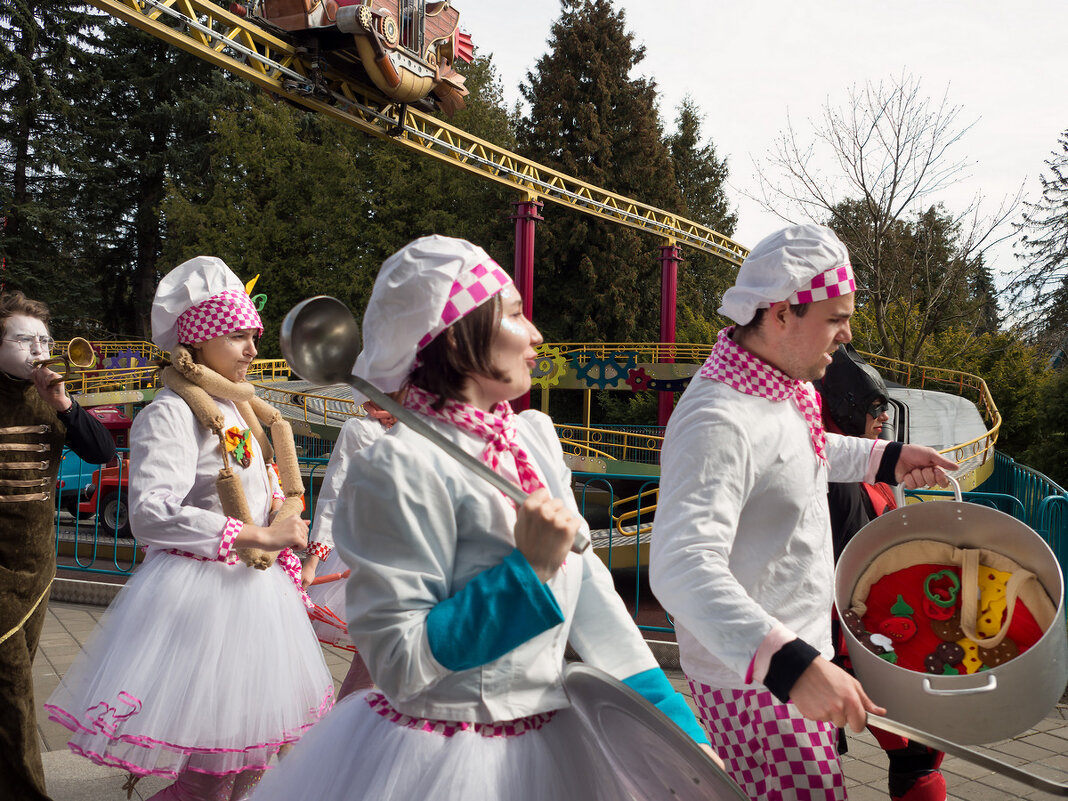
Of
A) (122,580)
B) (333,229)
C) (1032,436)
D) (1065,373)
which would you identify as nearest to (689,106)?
(333,229)

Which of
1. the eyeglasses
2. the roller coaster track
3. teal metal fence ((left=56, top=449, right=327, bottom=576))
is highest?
the roller coaster track

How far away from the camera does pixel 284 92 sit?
53.6 feet

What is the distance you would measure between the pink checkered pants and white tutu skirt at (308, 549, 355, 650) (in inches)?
Result: 98.8

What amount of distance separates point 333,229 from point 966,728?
1324 inches

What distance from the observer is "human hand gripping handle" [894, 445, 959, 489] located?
2613mm

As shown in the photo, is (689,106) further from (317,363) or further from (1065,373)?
(317,363)

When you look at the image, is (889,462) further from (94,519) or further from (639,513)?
(94,519)

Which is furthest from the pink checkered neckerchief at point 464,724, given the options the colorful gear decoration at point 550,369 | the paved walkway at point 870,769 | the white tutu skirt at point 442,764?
the colorful gear decoration at point 550,369

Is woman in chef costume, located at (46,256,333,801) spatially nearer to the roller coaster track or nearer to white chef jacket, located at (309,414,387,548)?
white chef jacket, located at (309,414,387,548)

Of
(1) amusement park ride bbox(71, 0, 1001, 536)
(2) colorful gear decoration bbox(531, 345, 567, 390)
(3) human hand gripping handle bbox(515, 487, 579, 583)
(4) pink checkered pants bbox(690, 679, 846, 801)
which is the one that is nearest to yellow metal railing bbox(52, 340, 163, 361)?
(1) amusement park ride bbox(71, 0, 1001, 536)

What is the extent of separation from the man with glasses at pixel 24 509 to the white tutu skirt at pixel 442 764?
2143mm

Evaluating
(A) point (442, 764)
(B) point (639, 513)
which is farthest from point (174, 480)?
(B) point (639, 513)

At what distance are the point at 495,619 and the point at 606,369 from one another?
23.8m

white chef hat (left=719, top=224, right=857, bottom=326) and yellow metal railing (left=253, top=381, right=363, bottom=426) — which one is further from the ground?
white chef hat (left=719, top=224, right=857, bottom=326)
